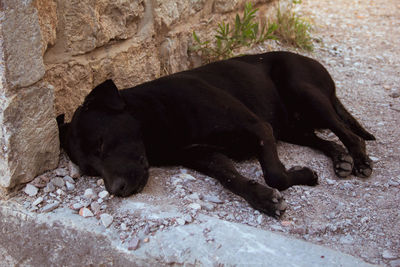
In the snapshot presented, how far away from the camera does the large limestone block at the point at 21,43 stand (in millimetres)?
2373

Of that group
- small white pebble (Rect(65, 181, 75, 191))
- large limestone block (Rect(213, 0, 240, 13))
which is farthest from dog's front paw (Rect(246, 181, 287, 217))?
large limestone block (Rect(213, 0, 240, 13))

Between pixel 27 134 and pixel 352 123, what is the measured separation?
246 cm

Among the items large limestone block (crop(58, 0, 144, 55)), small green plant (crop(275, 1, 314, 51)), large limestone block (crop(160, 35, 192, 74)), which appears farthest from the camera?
small green plant (crop(275, 1, 314, 51))

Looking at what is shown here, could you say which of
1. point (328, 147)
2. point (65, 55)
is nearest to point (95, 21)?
point (65, 55)

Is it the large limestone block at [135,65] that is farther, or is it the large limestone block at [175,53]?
the large limestone block at [175,53]

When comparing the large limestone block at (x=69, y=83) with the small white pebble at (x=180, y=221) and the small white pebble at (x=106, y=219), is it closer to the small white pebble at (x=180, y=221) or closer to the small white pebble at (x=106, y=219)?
the small white pebble at (x=106, y=219)

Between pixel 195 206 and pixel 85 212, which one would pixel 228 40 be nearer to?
pixel 195 206

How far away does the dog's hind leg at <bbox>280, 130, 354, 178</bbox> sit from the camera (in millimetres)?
3122

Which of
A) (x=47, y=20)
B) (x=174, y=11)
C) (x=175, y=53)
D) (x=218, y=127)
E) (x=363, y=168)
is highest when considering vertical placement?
(x=47, y=20)

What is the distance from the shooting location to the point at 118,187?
8.31 ft

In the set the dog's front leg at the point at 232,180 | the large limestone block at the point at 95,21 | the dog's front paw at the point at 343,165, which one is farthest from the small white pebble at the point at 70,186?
the dog's front paw at the point at 343,165

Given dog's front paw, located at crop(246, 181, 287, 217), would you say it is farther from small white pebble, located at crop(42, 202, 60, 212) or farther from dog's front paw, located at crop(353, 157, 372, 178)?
small white pebble, located at crop(42, 202, 60, 212)

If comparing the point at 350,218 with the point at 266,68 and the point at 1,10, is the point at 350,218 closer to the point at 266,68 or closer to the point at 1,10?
the point at 266,68

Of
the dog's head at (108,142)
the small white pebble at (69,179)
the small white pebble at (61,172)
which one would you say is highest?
the dog's head at (108,142)
